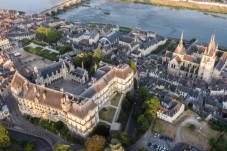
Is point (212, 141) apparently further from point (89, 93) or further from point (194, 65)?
point (194, 65)

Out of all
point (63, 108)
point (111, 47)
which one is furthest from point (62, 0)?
point (63, 108)

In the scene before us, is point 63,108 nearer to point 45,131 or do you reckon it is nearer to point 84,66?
point 45,131

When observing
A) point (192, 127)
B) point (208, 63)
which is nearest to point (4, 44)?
point (208, 63)

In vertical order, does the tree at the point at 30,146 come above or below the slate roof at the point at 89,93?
below

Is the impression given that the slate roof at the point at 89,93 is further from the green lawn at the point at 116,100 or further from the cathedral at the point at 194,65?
the cathedral at the point at 194,65

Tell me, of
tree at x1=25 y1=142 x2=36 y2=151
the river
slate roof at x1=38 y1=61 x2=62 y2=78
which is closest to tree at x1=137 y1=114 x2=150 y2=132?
tree at x1=25 y1=142 x2=36 y2=151

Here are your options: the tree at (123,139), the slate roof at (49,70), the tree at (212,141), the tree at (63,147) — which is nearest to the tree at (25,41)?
the slate roof at (49,70)

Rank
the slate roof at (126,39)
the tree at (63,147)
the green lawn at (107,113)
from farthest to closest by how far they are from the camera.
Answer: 1. the slate roof at (126,39)
2. the green lawn at (107,113)
3. the tree at (63,147)
